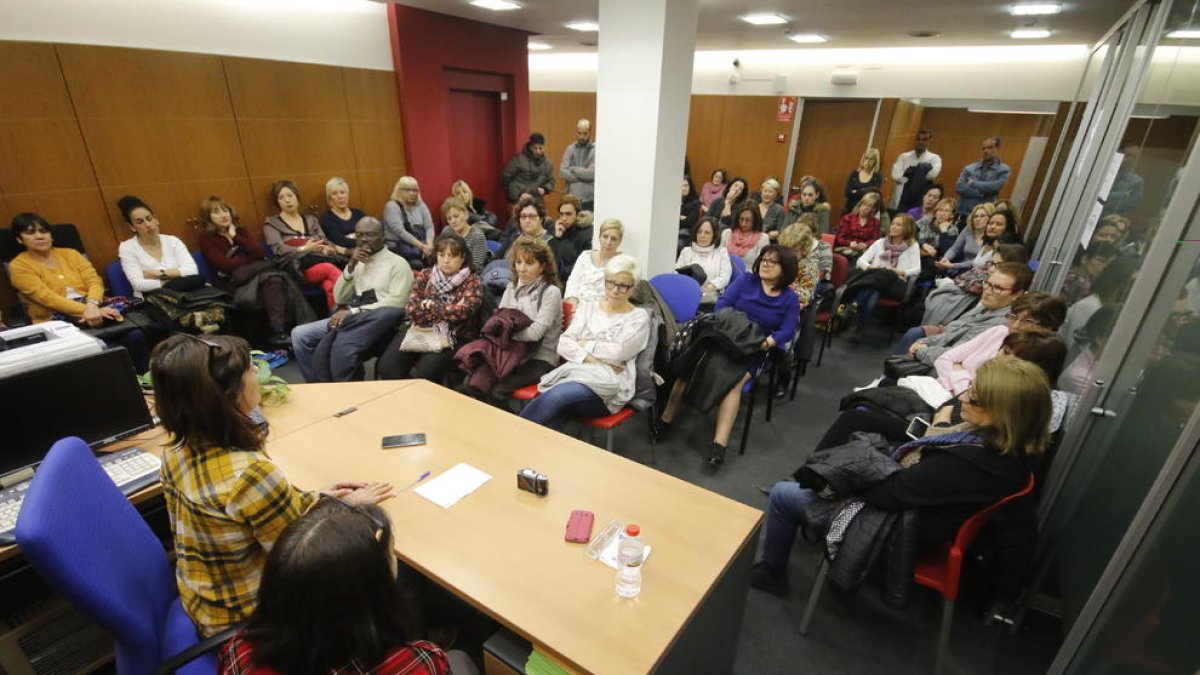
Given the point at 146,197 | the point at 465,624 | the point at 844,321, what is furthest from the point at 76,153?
the point at 844,321

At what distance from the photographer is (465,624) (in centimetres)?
219

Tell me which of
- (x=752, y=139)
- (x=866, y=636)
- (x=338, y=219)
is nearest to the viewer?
(x=866, y=636)

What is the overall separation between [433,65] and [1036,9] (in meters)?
5.76

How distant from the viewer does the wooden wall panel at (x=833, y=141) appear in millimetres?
8148

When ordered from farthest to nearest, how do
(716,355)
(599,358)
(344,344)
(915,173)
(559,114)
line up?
1. (559,114)
2. (915,173)
3. (344,344)
4. (716,355)
5. (599,358)

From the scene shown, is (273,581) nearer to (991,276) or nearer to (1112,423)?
(1112,423)

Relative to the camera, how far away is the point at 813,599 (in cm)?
220

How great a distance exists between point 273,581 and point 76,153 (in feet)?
16.0

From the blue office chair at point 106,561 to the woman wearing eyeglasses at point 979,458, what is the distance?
7.10ft

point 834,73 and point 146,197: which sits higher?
point 834,73

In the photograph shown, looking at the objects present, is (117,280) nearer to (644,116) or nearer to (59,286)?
(59,286)

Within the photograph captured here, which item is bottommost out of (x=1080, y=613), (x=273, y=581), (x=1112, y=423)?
(x=1080, y=613)

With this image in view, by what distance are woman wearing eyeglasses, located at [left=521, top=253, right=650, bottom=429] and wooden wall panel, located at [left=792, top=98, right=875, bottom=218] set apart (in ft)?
21.2

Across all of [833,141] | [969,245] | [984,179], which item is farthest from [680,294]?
[833,141]
